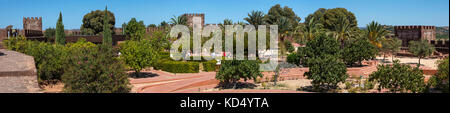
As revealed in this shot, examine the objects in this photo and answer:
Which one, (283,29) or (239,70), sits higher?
(283,29)

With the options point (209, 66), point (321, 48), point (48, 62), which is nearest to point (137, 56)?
point (48, 62)

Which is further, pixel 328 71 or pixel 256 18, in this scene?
pixel 256 18

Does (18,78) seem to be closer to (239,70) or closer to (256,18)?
(239,70)

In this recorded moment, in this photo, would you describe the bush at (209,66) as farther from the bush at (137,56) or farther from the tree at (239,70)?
the tree at (239,70)

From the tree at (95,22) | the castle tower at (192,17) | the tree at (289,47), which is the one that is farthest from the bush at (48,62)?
the tree at (95,22)

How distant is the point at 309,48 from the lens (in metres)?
29.2

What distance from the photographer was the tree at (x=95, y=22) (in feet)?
249

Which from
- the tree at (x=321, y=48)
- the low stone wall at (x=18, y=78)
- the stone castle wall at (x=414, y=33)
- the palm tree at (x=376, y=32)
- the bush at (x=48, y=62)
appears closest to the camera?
the low stone wall at (x=18, y=78)

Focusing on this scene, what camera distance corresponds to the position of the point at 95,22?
249 ft
